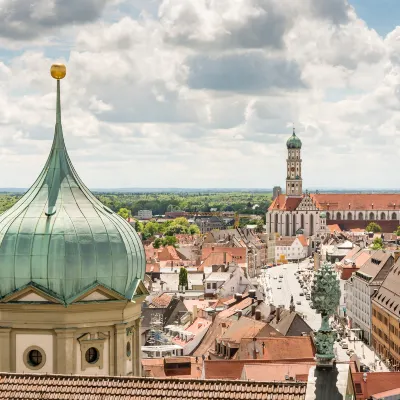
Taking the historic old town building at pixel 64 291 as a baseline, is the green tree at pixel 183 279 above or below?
below

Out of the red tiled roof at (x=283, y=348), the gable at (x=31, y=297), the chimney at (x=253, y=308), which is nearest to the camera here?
the gable at (x=31, y=297)

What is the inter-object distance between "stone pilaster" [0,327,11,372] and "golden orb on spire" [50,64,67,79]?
732 centimetres

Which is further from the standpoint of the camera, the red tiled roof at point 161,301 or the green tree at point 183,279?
the green tree at point 183,279

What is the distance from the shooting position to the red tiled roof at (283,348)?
65688 mm

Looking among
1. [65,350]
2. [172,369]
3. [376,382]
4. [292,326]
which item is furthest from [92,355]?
[292,326]

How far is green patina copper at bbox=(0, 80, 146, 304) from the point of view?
2606cm

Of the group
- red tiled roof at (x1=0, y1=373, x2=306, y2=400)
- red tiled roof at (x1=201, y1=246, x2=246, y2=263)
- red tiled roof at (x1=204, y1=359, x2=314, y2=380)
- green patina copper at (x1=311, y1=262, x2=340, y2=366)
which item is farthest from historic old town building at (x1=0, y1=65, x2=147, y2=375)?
red tiled roof at (x1=201, y1=246, x2=246, y2=263)

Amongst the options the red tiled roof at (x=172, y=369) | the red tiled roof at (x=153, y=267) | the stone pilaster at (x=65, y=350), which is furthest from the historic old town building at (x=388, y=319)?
the stone pilaster at (x=65, y=350)

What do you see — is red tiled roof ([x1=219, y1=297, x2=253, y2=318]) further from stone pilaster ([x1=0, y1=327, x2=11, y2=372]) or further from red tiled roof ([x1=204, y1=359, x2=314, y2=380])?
stone pilaster ([x1=0, y1=327, x2=11, y2=372])

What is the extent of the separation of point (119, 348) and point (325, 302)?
29.9 feet

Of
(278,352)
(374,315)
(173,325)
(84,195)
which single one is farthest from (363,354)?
(84,195)

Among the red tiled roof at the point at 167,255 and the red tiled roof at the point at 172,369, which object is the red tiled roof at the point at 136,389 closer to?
the red tiled roof at the point at 172,369

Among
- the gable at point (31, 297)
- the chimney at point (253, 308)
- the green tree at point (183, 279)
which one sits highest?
the gable at point (31, 297)

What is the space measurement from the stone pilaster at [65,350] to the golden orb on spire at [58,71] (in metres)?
7.36
